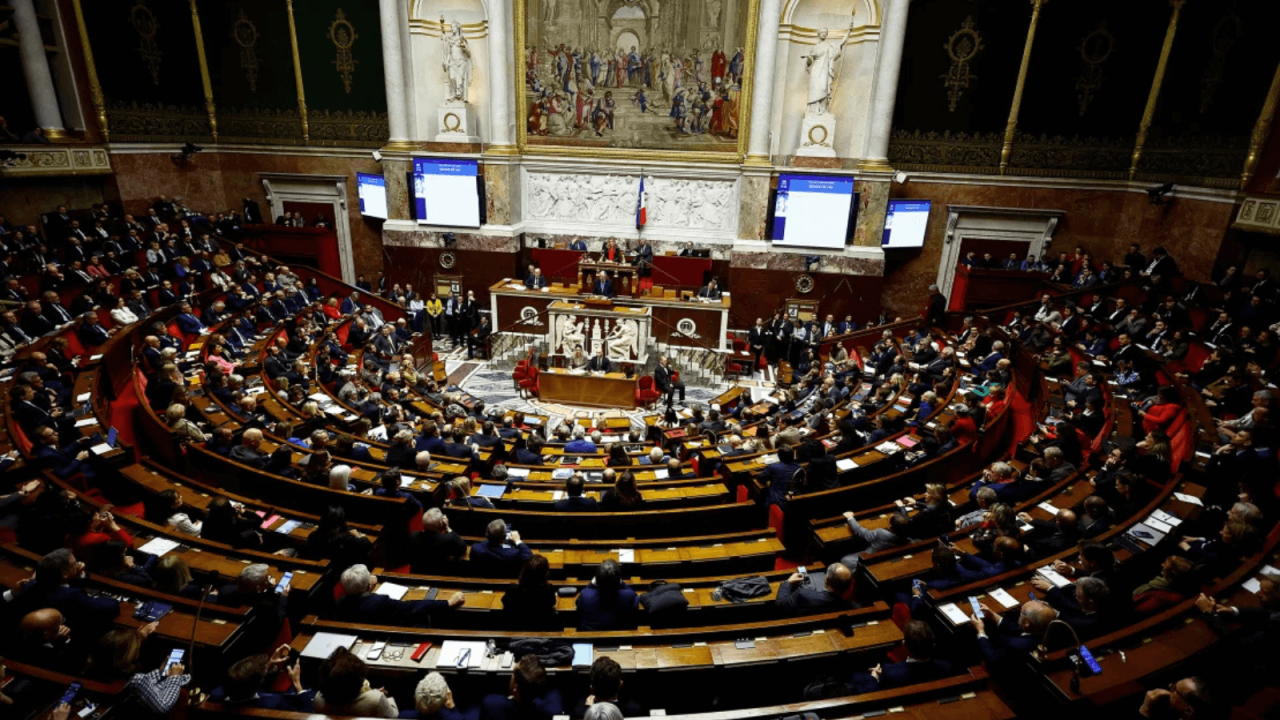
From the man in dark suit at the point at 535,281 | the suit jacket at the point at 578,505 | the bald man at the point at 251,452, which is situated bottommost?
the man in dark suit at the point at 535,281

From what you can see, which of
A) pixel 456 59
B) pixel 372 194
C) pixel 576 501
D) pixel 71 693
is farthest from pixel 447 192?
pixel 71 693

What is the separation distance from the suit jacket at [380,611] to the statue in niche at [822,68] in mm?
17314

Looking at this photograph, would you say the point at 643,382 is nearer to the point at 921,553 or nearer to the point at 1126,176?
the point at 921,553

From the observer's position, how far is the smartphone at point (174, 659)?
12.9ft

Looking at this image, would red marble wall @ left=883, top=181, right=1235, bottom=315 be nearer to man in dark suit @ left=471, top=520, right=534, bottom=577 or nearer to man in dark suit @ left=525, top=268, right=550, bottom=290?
man in dark suit @ left=525, top=268, right=550, bottom=290

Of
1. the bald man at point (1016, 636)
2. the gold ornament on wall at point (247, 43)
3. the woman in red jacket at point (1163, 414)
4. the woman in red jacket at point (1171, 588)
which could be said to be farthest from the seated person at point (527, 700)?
the gold ornament on wall at point (247, 43)

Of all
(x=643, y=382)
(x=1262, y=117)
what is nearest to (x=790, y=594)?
(x=643, y=382)

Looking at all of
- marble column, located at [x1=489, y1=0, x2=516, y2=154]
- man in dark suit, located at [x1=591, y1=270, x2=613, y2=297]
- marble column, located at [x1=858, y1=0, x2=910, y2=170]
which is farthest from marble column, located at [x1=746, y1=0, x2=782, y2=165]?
marble column, located at [x1=489, y1=0, x2=516, y2=154]

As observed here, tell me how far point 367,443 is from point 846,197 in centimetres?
1466

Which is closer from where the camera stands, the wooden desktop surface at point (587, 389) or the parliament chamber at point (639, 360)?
the parliament chamber at point (639, 360)

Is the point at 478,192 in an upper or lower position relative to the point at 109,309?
upper

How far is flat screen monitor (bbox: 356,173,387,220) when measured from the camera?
799 inches

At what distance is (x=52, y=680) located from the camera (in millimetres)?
3822

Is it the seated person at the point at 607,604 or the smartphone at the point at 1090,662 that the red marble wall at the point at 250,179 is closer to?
the seated person at the point at 607,604
